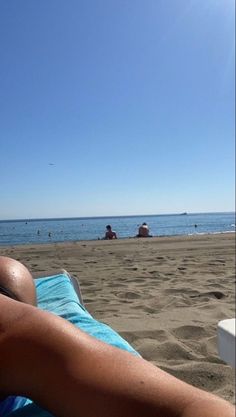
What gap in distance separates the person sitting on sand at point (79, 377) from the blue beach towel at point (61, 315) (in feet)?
0.67

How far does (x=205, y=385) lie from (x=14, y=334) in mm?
1631

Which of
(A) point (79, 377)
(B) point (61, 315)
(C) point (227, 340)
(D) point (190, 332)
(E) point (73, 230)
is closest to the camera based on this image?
(C) point (227, 340)

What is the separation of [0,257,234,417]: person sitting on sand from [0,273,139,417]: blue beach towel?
0.20 meters

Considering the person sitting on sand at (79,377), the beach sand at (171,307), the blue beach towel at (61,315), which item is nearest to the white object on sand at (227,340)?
the person sitting on sand at (79,377)

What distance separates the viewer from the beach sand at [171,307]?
8.50ft

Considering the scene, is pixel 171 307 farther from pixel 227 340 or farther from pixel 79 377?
pixel 227 340

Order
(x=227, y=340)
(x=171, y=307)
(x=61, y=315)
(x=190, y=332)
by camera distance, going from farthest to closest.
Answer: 1. (x=171, y=307)
2. (x=190, y=332)
3. (x=61, y=315)
4. (x=227, y=340)

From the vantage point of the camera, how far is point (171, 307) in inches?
161

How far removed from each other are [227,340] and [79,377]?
0.59 meters

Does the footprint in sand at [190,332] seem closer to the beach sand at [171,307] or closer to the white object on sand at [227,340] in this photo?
the beach sand at [171,307]

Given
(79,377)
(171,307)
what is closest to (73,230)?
(171,307)

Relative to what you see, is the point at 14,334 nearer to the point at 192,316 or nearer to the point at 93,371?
the point at 93,371

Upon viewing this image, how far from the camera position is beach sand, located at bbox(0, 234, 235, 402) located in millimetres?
2592

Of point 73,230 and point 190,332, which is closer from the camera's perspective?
point 190,332
